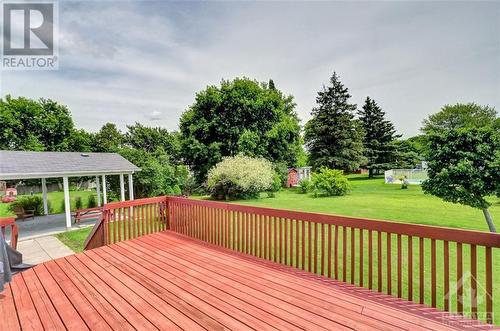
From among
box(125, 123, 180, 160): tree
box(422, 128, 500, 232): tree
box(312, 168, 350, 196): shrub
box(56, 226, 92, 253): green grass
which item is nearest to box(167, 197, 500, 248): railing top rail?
box(56, 226, 92, 253): green grass

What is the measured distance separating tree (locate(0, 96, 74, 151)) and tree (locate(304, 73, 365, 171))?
24404 millimetres

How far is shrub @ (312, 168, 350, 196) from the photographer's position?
14758 mm

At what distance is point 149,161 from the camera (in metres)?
13.9

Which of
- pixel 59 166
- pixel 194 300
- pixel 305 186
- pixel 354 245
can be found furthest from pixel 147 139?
pixel 354 245

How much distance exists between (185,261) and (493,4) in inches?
391

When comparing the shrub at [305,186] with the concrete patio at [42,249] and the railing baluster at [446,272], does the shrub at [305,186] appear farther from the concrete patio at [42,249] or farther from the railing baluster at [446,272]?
the railing baluster at [446,272]

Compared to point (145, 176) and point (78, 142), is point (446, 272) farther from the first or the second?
point (78, 142)

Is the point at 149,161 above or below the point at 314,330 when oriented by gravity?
above

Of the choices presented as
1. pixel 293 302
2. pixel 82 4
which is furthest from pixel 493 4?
pixel 82 4

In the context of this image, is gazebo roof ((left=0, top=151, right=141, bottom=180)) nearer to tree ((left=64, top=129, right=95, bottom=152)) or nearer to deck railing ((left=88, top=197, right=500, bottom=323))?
deck railing ((left=88, top=197, right=500, bottom=323))

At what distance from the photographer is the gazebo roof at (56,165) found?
7.60 metres

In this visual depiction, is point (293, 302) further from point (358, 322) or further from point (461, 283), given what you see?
point (461, 283)

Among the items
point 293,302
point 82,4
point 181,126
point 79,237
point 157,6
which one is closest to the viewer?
point 293,302

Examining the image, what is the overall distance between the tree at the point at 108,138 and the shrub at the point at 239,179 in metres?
14.4
